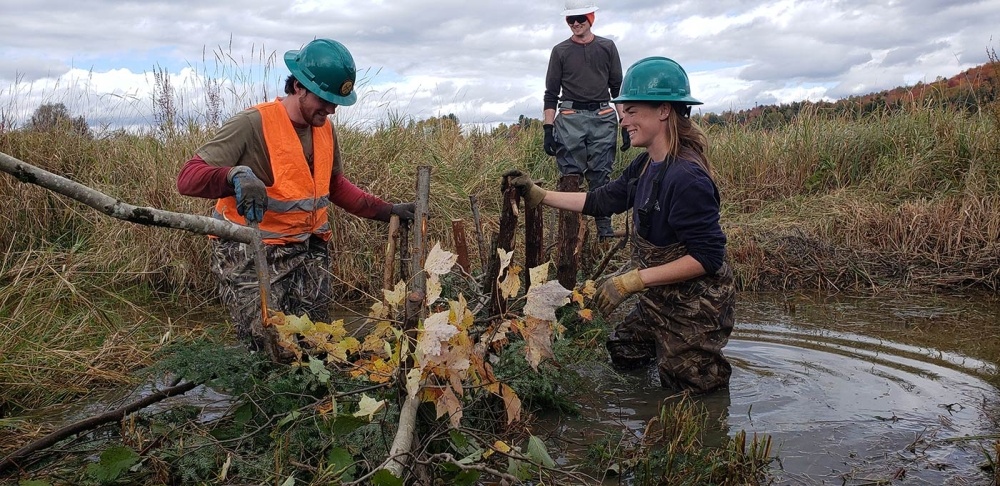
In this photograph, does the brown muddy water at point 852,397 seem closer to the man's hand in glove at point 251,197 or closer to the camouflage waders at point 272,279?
the camouflage waders at point 272,279

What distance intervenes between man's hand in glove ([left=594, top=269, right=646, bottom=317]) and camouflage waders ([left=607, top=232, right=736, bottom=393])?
0.62 feet

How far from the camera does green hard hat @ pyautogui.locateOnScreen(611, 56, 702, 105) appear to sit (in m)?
3.84

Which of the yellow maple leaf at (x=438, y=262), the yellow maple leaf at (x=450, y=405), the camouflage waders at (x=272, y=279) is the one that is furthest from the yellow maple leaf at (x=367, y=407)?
the camouflage waders at (x=272, y=279)

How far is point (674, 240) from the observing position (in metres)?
3.85

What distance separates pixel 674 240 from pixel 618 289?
373 millimetres

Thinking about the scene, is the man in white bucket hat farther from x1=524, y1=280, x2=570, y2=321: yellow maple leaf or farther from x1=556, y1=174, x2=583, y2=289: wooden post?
x1=524, y1=280, x2=570, y2=321: yellow maple leaf

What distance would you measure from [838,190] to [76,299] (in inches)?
305

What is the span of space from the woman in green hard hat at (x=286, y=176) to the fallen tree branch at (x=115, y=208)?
77 cm

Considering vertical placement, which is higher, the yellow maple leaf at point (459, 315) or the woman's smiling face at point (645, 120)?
the woman's smiling face at point (645, 120)

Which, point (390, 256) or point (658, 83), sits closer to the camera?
point (390, 256)

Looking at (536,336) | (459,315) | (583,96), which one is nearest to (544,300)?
(536,336)

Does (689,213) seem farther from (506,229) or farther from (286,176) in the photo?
(286,176)

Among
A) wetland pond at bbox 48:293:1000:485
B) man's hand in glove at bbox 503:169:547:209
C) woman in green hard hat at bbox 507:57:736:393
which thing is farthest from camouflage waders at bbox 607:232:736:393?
man's hand in glove at bbox 503:169:547:209

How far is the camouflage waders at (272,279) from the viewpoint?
150 inches
